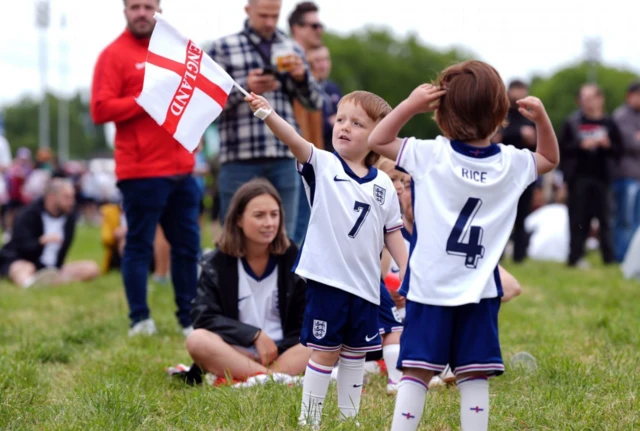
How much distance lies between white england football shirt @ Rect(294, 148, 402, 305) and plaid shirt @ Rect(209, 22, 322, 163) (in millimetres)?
2402

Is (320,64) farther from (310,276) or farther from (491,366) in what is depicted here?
(491,366)

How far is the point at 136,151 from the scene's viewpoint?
5.43 m

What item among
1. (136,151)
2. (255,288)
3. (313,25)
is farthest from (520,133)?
(255,288)

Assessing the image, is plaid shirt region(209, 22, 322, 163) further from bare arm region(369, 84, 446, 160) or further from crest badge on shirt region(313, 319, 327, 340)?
bare arm region(369, 84, 446, 160)

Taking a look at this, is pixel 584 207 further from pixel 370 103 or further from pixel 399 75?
pixel 399 75

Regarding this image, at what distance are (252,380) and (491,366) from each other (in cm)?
162

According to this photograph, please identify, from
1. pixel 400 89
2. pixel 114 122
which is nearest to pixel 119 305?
pixel 114 122

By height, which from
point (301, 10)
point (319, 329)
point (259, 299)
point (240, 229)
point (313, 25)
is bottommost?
point (259, 299)

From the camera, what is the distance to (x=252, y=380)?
407cm

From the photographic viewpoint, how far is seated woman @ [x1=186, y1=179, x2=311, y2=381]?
4406mm

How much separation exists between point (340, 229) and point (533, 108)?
881 mm

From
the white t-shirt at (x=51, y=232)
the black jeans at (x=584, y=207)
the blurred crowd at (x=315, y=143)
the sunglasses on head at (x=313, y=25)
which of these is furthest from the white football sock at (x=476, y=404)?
the white t-shirt at (x=51, y=232)

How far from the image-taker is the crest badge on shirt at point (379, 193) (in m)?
3.34

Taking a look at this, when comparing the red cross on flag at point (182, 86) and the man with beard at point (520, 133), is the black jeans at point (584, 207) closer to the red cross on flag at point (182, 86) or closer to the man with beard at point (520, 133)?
the man with beard at point (520, 133)
